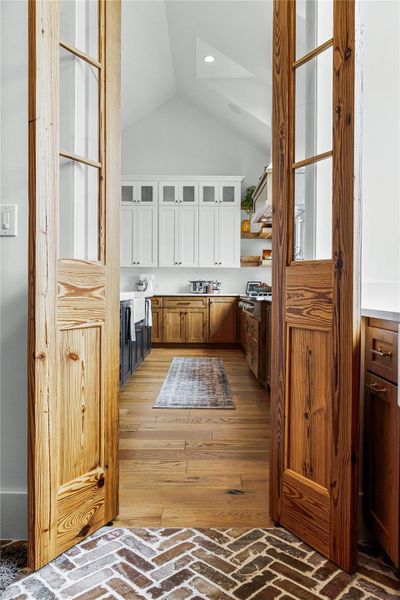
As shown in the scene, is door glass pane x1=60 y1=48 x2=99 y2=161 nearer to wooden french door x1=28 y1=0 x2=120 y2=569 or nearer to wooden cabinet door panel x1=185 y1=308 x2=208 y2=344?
wooden french door x1=28 y1=0 x2=120 y2=569

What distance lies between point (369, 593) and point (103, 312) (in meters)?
1.27

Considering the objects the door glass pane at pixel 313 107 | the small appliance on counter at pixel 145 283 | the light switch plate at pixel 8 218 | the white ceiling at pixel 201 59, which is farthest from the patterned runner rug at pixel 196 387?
the white ceiling at pixel 201 59

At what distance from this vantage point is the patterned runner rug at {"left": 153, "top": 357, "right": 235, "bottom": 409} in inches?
126

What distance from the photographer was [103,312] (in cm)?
155

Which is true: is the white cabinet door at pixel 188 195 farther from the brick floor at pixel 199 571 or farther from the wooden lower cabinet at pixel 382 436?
the brick floor at pixel 199 571

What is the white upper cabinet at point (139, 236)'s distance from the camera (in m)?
6.62

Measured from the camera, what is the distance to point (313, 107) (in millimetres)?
1583

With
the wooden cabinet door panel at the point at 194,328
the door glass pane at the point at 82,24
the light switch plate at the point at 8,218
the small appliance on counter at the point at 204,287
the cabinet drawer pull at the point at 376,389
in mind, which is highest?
the door glass pane at the point at 82,24

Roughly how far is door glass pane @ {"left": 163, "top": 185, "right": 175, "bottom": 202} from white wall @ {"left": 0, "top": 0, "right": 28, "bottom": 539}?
17.1 feet

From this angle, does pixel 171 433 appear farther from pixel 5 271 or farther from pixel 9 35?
pixel 9 35

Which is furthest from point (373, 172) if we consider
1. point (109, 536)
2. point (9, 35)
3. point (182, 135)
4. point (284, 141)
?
point (182, 135)

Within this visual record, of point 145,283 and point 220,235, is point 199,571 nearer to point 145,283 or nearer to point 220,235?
point 145,283

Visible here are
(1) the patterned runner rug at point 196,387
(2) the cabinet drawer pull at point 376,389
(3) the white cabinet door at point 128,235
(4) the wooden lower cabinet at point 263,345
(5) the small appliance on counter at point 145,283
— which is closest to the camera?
(2) the cabinet drawer pull at point 376,389

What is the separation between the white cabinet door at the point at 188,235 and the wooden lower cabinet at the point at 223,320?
87cm
